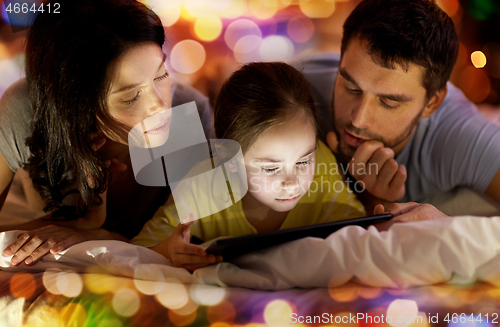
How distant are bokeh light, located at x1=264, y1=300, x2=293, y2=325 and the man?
0.87ft

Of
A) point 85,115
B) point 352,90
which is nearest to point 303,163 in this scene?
point 352,90

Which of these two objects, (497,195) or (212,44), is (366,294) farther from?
(212,44)

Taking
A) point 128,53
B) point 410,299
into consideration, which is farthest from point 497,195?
point 128,53

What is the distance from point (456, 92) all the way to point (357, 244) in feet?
1.33

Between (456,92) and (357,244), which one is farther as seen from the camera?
(456,92)

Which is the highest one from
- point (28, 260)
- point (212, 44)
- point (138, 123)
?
point (212, 44)

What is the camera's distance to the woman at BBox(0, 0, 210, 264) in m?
0.55

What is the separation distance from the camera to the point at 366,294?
19.7 inches

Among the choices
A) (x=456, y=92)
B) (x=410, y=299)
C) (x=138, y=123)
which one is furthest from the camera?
(x=456, y=92)

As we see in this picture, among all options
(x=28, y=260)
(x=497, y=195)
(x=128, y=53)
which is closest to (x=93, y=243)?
(x=28, y=260)

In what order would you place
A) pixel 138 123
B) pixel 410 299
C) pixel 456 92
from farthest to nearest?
pixel 456 92
pixel 138 123
pixel 410 299

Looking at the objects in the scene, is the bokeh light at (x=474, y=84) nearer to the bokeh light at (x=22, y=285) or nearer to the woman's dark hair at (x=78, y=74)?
the woman's dark hair at (x=78, y=74)

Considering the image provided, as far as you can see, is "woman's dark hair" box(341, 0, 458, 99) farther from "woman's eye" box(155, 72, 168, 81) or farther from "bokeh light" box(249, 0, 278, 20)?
"woman's eye" box(155, 72, 168, 81)

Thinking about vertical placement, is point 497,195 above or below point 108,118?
below
